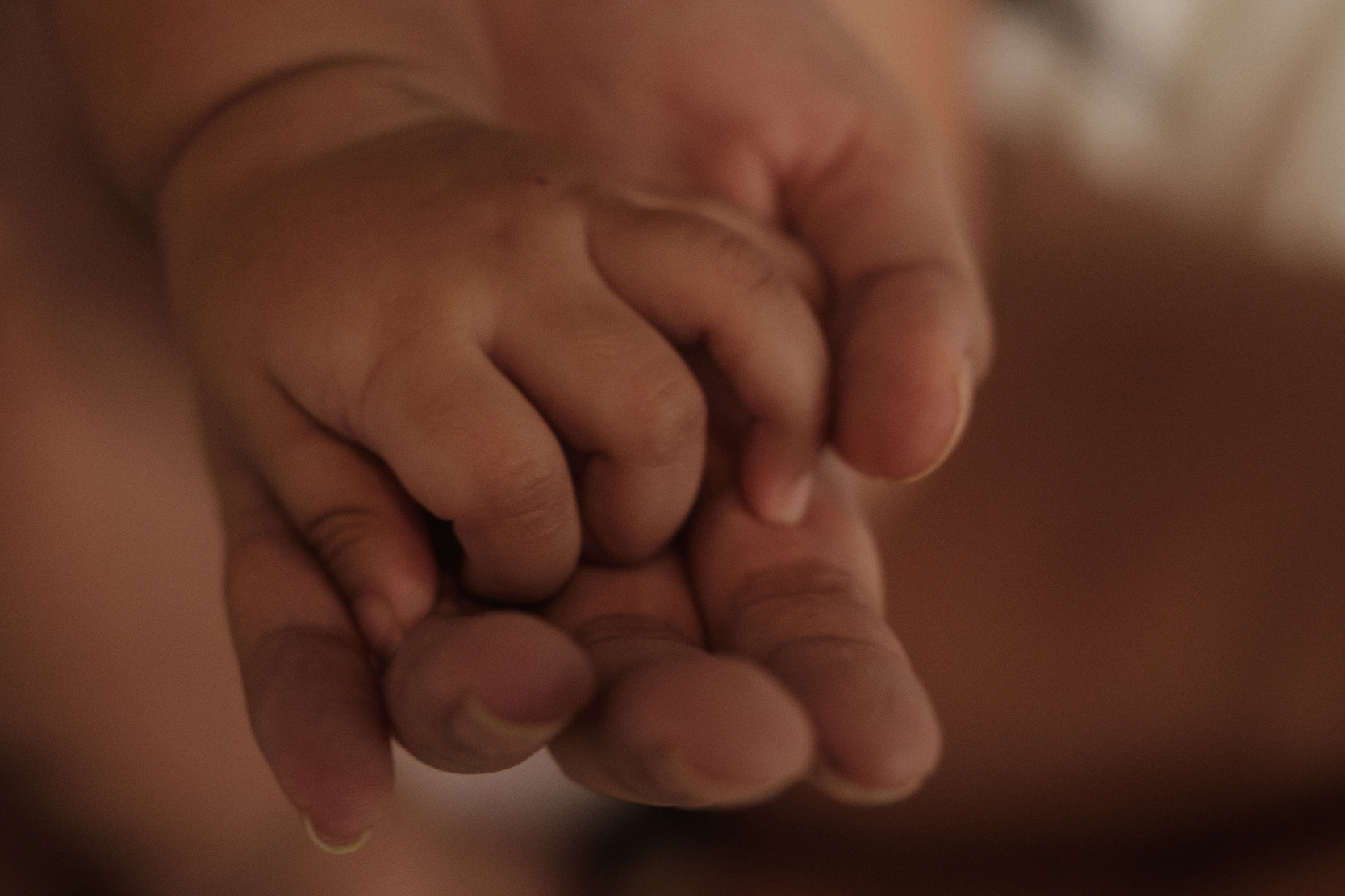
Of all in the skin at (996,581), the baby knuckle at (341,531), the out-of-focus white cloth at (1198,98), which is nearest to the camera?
the baby knuckle at (341,531)

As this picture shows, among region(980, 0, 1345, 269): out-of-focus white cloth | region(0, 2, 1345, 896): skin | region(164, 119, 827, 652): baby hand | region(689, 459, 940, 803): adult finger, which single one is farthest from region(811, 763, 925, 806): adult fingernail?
region(980, 0, 1345, 269): out-of-focus white cloth

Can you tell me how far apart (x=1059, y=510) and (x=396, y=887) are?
556mm

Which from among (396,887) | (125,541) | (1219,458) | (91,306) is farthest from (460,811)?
(1219,458)

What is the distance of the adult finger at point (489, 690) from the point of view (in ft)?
0.93

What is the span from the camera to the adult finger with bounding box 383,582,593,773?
0.28 metres

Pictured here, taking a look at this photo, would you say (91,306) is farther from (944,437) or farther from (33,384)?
(944,437)

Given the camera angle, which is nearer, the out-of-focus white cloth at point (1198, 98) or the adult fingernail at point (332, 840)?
the adult fingernail at point (332, 840)

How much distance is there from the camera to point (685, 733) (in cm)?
27

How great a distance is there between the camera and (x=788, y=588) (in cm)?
38

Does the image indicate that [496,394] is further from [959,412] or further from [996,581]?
[996,581]

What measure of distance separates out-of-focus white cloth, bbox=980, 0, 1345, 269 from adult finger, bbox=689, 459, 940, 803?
66cm

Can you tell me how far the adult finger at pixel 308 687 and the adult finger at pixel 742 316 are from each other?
0.53 ft

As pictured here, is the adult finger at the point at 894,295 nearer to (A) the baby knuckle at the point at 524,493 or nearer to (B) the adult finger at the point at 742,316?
(B) the adult finger at the point at 742,316

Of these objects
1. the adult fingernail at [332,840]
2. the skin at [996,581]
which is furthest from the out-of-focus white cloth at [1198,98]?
the adult fingernail at [332,840]
